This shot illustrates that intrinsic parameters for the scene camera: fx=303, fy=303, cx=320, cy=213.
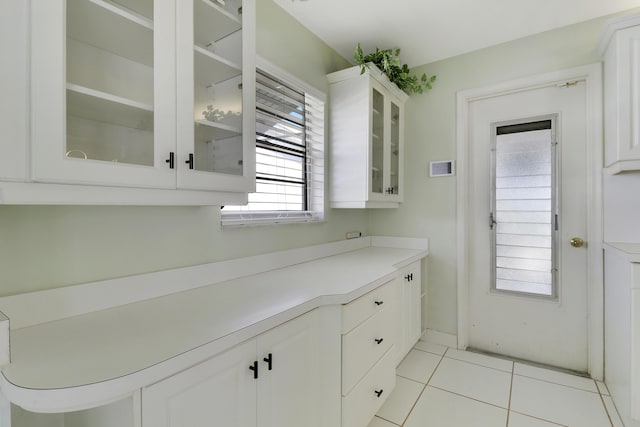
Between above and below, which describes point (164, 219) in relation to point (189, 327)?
above

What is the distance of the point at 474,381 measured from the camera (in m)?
2.17

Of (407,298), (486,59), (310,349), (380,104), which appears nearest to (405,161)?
(380,104)

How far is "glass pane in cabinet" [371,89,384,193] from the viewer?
2350 millimetres

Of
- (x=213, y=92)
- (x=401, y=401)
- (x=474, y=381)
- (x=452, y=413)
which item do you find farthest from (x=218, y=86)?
(x=474, y=381)

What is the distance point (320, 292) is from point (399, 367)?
1421mm

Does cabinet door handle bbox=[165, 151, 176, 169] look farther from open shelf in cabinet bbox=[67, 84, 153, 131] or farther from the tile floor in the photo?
the tile floor

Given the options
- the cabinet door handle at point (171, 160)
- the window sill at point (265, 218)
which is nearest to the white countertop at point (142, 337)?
the window sill at point (265, 218)

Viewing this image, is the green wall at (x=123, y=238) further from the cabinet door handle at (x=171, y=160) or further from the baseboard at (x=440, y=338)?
the baseboard at (x=440, y=338)

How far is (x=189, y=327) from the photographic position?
990mm

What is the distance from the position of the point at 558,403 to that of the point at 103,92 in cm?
288

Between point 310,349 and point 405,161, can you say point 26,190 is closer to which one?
point 310,349

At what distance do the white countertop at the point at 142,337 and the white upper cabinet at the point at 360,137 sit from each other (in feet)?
2.97

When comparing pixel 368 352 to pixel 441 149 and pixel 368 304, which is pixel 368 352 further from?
pixel 441 149

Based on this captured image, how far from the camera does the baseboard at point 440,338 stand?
2.69 metres
